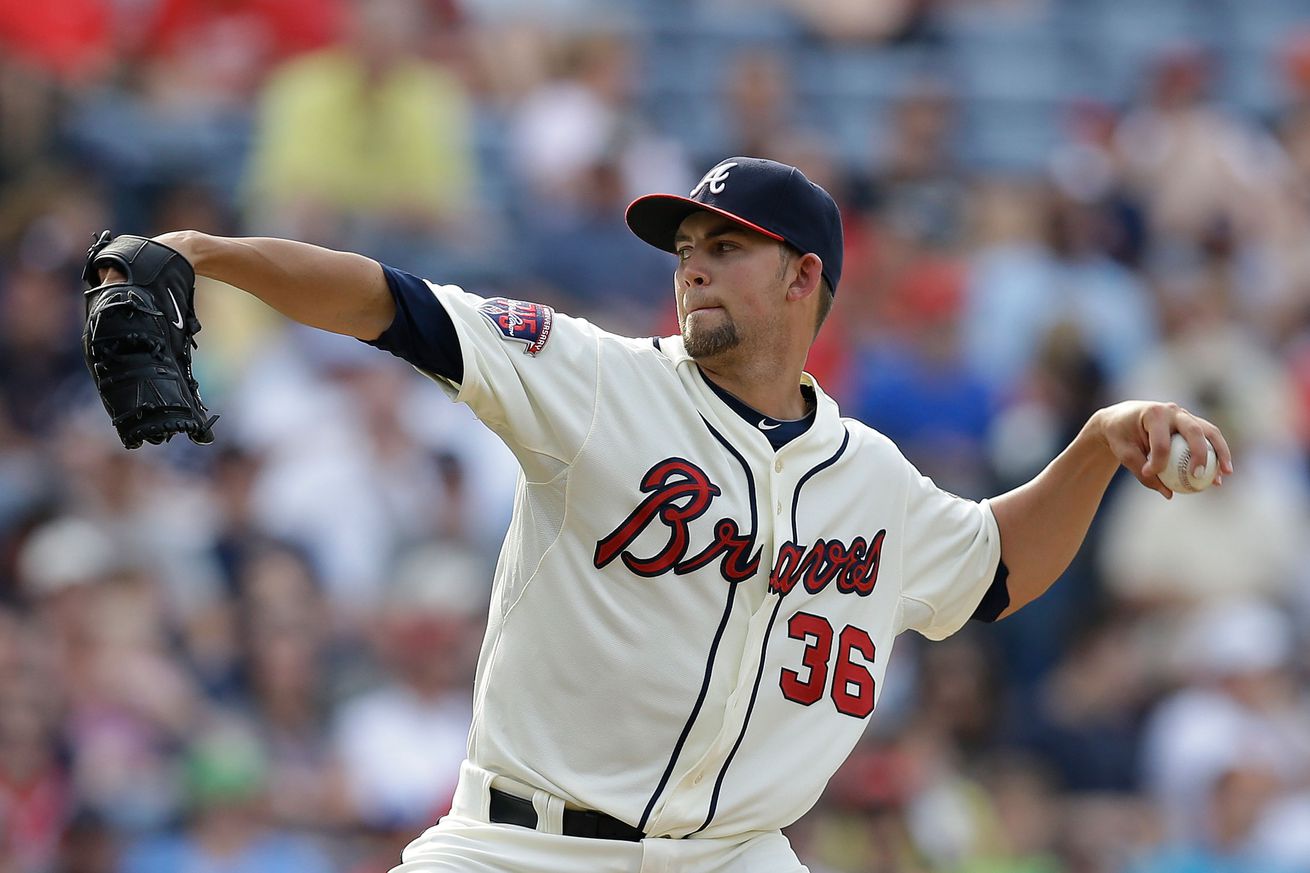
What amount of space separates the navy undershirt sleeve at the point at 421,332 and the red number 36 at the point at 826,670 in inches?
36.6

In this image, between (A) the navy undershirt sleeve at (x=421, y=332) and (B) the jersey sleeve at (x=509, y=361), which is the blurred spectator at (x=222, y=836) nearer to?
(B) the jersey sleeve at (x=509, y=361)

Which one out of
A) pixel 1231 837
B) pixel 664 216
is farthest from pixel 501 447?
pixel 664 216

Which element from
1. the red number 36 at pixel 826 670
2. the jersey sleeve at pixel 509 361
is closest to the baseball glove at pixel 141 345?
the jersey sleeve at pixel 509 361

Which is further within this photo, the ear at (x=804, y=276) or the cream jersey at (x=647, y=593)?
the ear at (x=804, y=276)

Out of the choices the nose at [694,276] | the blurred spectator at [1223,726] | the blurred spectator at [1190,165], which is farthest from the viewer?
the blurred spectator at [1190,165]

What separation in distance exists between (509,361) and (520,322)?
0.09m

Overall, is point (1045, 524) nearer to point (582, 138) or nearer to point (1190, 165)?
point (582, 138)

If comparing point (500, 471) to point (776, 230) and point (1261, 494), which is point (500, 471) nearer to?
point (1261, 494)

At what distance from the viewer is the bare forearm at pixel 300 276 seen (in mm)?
3578

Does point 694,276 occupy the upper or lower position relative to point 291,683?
upper

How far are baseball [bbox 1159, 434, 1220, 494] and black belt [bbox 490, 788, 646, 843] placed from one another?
1.31 metres

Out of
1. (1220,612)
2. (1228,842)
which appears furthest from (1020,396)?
(1228,842)

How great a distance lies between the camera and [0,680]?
23.3ft

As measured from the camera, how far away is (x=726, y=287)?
13.8 feet
